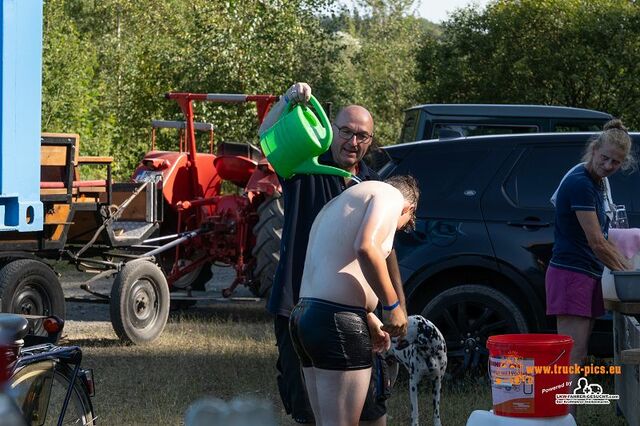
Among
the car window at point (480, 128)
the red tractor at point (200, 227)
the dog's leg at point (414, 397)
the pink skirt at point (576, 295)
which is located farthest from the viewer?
the car window at point (480, 128)

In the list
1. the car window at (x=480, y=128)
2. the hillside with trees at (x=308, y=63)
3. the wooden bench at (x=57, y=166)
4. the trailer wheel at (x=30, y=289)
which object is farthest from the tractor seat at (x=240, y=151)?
the hillside with trees at (x=308, y=63)

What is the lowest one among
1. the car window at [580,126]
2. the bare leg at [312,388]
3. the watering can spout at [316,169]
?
the bare leg at [312,388]

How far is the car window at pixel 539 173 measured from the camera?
8.22 m

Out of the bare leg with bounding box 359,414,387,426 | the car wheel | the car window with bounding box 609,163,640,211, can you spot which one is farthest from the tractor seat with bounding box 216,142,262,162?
the bare leg with bounding box 359,414,387,426

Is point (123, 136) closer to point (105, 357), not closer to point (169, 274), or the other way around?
point (169, 274)

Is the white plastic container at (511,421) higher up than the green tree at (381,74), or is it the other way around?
the green tree at (381,74)

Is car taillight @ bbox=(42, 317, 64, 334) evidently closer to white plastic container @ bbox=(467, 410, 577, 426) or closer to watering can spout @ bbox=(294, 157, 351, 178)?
watering can spout @ bbox=(294, 157, 351, 178)

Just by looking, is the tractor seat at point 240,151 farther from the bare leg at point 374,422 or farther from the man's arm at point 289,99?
the bare leg at point 374,422

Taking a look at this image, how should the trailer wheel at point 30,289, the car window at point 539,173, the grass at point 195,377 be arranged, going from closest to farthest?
1. the grass at point 195,377
2. the car window at point 539,173
3. the trailer wheel at point 30,289

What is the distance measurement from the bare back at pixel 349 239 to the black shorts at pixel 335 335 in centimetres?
4

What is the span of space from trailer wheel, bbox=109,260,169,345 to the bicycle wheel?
4.31 m

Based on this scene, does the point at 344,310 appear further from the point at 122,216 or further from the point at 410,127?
the point at 410,127

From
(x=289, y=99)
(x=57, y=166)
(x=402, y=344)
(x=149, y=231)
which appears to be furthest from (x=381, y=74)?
(x=289, y=99)

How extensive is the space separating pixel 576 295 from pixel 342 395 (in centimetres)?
219
